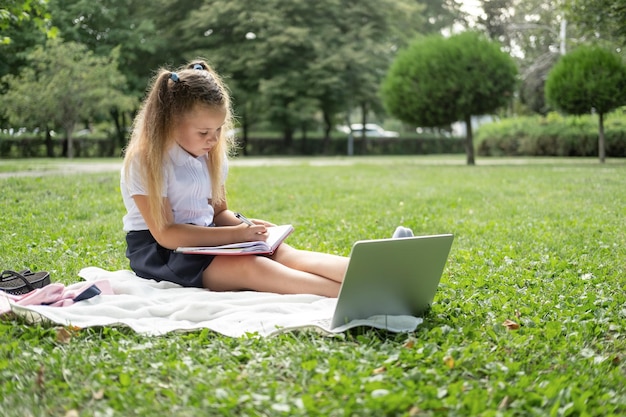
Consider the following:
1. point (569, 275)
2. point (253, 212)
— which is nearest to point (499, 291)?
point (569, 275)

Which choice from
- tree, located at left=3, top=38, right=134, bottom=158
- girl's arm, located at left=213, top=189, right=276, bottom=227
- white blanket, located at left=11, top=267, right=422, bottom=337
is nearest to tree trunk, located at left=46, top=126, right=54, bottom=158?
tree, located at left=3, top=38, right=134, bottom=158

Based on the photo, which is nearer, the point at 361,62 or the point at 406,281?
the point at 406,281

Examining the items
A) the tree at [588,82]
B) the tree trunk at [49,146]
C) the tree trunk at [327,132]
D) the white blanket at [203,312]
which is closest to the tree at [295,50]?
the tree trunk at [327,132]

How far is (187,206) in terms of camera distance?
3605 millimetres

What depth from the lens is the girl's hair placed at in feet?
11.1

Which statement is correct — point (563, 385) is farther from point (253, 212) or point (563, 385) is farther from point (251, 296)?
point (253, 212)

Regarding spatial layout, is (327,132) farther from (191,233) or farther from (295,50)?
(191,233)

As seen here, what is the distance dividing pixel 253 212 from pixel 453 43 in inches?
409

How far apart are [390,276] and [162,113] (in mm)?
1388

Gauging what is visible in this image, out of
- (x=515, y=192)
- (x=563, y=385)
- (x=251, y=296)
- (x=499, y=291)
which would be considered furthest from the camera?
(x=515, y=192)

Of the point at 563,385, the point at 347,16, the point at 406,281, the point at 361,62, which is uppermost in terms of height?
the point at 347,16

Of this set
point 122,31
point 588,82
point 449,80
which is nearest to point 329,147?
point 122,31

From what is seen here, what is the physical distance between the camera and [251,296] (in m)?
3.35

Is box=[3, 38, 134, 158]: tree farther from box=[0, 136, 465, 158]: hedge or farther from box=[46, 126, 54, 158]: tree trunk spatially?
box=[0, 136, 465, 158]: hedge
